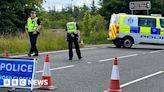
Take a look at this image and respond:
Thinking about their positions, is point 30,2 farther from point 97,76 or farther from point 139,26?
point 97,76

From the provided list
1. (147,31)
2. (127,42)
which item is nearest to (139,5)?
(147,31)

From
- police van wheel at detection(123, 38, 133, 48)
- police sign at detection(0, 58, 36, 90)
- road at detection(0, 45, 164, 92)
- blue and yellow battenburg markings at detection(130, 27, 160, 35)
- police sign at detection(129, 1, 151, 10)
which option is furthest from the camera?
police sign at detection(129, 1, 151, 10)

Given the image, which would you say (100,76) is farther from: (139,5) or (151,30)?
(139,5)

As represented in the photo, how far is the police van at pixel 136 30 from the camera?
91.2ft

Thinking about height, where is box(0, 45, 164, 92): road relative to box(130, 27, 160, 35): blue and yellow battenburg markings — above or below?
below

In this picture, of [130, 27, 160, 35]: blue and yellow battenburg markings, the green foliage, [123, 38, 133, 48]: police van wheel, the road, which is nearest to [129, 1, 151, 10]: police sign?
the green foliage

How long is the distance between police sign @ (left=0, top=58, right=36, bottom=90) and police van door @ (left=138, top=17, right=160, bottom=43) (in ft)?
64.0

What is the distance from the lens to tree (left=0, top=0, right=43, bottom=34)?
34.8 metres

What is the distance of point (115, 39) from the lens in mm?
28078

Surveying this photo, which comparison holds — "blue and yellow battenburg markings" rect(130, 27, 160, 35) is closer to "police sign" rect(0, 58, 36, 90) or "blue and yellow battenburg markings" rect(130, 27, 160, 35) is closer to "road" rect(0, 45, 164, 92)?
"road" rect(0, 45, 164, 92)

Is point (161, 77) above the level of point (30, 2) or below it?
below

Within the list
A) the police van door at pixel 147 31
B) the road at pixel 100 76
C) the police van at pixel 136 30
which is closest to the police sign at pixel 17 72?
the road at pixel 100 76

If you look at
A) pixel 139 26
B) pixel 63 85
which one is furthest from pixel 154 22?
pixel 63 85

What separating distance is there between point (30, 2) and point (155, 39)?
1309 cm
